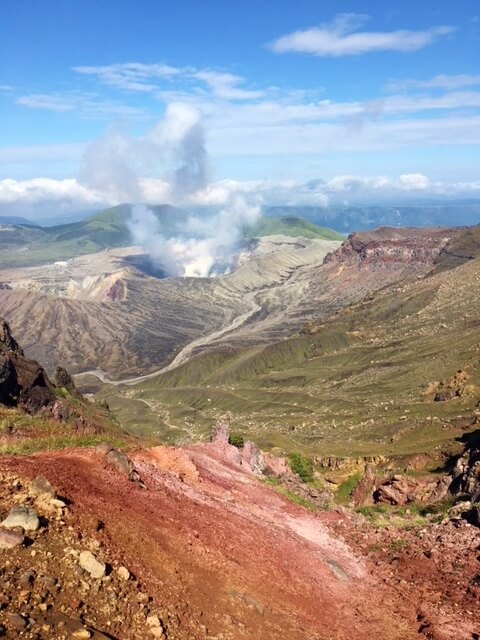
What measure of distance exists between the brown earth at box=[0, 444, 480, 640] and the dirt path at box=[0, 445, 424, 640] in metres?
0.06

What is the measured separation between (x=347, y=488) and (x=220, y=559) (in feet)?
195

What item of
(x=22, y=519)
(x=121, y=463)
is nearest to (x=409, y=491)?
(x=121, y=463)

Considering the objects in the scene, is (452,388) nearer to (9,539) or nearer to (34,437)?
(34,437)

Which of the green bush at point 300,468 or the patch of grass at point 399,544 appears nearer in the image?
the patch of grass at point 399,544

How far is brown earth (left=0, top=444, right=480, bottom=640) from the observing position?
18.9 meters

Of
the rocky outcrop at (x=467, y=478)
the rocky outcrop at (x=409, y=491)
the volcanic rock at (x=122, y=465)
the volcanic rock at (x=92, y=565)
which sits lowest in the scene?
the rocky outcrop at (x=409, y=491)

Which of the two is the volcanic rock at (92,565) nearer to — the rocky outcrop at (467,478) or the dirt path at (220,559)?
the dirt path at (220,559)

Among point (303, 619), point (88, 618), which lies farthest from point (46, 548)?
point (303, 619)

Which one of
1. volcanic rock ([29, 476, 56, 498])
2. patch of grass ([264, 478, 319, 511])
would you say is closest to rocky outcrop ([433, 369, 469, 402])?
patch of grass ([264, 478, 319, 511])

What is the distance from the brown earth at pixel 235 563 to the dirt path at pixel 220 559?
61 millimetres

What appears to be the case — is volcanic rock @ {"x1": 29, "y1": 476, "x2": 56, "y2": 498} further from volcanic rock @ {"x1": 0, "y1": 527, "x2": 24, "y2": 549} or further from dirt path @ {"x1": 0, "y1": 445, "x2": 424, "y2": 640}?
volcanic rock @ {"x1": 0, "y1": 527, "x2": 24, "y2": 549}

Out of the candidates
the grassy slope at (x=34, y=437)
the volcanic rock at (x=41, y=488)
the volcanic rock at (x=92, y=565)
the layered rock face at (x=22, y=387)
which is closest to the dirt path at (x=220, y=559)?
the volcanic rock at (x=41, y=488)

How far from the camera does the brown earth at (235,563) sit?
18891 millimetres

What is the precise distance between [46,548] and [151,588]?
3.78 metres
